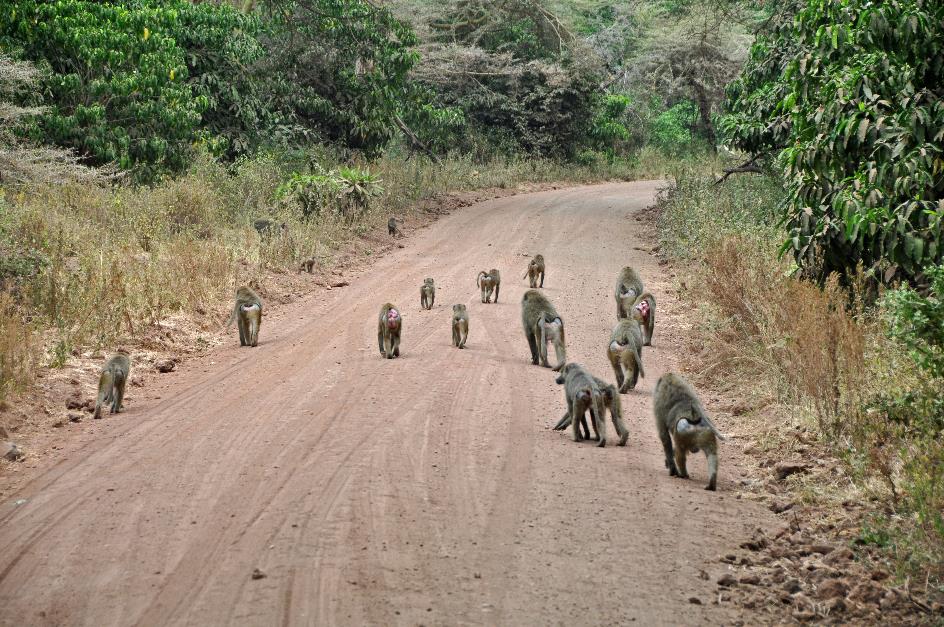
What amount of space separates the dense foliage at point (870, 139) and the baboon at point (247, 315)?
6.61 m

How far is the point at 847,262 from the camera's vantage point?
1010cm

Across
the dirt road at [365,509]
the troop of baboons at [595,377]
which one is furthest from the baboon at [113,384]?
the dirt road at [365,509]

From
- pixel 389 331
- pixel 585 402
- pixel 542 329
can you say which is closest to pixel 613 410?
pixel 585 402

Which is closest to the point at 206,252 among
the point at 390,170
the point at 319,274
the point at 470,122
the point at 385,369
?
the point at 319,274

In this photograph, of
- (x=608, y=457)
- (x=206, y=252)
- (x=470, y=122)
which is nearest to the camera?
(x=608, y=457)

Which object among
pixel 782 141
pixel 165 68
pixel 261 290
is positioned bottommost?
pixel 261 290

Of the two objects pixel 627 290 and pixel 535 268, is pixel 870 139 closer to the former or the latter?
pixel 627 290

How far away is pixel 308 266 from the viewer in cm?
1744

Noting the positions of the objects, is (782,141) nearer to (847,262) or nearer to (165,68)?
(847,262)

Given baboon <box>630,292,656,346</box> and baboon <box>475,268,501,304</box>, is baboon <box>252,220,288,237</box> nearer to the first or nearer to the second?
baboon <box>475,268,501,304</box>

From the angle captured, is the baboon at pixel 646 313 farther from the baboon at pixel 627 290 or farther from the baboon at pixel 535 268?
the baboon at pixel 535 268

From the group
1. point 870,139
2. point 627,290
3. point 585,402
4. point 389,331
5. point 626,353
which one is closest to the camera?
point 585,402

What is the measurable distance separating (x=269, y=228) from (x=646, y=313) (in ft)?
28.2

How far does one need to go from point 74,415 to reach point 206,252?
617 cm
